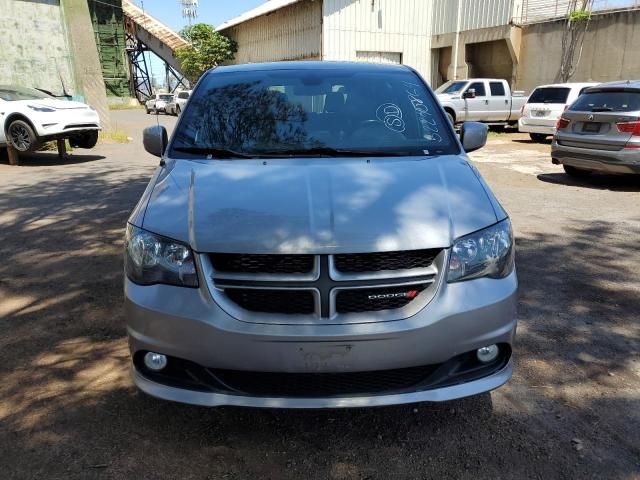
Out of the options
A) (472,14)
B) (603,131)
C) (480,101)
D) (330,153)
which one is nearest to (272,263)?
(330,153)

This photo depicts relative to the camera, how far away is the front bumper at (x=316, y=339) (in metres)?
2.04

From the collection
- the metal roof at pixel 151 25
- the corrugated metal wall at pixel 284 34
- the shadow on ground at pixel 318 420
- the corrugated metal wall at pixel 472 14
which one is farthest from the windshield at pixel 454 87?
the metal roof at pixel 151 25

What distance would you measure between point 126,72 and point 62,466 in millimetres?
41930

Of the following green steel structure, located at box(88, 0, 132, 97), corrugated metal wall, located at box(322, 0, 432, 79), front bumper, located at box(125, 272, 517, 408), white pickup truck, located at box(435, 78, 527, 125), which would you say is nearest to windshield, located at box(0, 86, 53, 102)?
front bumper, located at box(125, 272, 517, 408)

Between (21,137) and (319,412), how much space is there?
10.2 meters

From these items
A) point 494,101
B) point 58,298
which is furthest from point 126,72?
point 58,298

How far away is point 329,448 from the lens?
2.37 m

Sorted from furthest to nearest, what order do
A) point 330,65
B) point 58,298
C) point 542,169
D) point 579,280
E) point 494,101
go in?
point 494,101 < point 542,169 < point 579,280 < point 58,298 < point 330,65

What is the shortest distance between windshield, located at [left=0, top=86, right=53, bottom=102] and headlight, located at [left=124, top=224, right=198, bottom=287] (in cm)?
1007

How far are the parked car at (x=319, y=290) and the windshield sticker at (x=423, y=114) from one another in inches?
26.4

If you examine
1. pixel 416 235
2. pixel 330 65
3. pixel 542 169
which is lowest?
pixel 542 169

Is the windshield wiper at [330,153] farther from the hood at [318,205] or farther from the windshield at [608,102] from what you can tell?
the windshield at [608,102]

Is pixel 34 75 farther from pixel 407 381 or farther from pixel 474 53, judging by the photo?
pixel 474 53

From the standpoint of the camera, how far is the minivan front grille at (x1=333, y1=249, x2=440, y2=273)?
2098 mm
